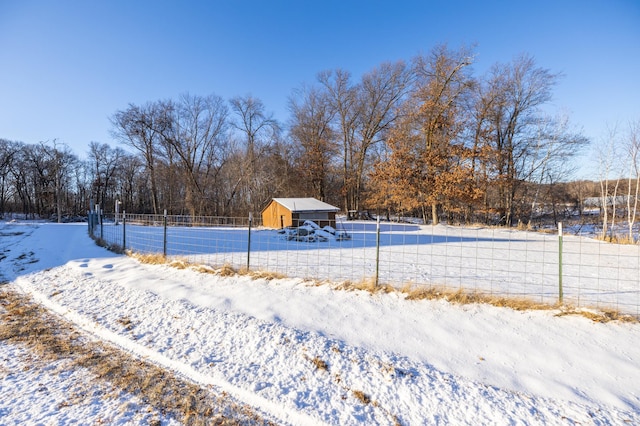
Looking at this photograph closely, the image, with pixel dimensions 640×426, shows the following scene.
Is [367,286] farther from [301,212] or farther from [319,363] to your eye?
[301,212]

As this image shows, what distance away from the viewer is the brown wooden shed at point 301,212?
17850 millimetres

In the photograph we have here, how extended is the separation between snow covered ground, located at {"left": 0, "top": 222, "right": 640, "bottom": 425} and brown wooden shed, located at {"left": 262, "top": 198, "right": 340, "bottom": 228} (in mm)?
12609

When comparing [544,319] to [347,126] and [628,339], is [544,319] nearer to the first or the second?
[628,339]

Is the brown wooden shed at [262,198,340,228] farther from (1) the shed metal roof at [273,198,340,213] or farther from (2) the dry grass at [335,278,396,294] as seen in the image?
(2) the dry grass at [335,278,396,294]

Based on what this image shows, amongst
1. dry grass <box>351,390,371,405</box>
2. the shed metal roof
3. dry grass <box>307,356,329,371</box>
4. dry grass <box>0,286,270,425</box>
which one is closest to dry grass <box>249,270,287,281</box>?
dry grass <box>0,286,270,425</box>

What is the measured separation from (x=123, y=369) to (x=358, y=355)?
2554 mm

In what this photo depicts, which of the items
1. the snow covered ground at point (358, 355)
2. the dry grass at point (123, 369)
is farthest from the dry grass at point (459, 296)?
the dry grass at point (123, 369)

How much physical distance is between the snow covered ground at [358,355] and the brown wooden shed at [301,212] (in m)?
12.6

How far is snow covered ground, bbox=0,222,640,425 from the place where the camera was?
7.90 ft

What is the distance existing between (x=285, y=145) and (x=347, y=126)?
7758 mm

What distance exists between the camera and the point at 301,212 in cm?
1784

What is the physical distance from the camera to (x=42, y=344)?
3.46 metres

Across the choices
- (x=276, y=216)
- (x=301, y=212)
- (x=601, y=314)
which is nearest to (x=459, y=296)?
(x=601, y=314)

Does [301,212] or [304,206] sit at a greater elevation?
[304,206]
